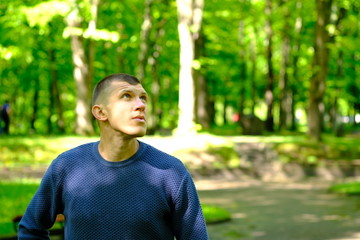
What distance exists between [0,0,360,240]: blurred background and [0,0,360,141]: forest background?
7cm

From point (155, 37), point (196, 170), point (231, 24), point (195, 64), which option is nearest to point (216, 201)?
point (196, 170)

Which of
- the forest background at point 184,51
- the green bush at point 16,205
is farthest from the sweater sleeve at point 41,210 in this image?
the forest background at point 184,51

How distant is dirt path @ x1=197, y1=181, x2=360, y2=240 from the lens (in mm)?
12023

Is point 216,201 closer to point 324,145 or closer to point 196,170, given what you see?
point 196,170

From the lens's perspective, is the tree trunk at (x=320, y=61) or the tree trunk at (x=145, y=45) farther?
the tree trunk at (x=145, y=45)

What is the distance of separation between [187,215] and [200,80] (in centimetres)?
3620

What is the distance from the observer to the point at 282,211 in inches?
605

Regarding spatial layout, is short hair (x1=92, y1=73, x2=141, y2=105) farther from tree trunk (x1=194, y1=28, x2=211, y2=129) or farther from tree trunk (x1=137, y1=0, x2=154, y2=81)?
tree trunk (x1=194, y1=28, x2=211, y2=129)

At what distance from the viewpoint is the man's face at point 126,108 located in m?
3.04

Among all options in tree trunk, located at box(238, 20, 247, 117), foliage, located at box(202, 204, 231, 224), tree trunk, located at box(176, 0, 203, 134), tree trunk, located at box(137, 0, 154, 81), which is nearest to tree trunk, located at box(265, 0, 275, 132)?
tree trunk, located at box(238, 20, 247, 117)

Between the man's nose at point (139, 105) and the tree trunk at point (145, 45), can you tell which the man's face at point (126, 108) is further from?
the tree trunk at point (145, 45)

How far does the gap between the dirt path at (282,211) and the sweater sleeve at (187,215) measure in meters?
8.51

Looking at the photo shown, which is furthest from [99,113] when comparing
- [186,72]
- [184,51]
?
[184,51]

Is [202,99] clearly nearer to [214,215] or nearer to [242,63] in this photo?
[242,63]
